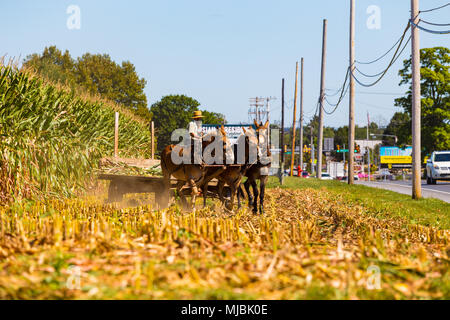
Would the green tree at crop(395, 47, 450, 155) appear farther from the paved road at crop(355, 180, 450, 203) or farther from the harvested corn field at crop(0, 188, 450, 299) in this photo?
the harvested corn field at crop(0, 188, 450, 299)

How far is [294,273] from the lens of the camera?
4445 mm

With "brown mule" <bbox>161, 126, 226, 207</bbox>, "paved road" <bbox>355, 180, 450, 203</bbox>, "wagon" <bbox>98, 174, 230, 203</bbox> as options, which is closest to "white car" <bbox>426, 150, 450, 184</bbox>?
"paved road" <bbox>355, 180, 450, 203</bbox>

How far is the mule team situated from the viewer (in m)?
11.8

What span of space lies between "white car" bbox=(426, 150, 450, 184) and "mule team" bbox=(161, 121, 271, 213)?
26.8 m

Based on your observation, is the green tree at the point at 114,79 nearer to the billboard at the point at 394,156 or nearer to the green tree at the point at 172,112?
the green tree at the point at 172,112

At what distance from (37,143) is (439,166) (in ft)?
102

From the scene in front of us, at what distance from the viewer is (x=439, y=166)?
36375 mm

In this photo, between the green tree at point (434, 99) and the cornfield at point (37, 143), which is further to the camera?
the green tree at point (434, 99)

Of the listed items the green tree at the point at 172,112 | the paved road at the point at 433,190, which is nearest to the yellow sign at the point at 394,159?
the green tree at the point at 172,112

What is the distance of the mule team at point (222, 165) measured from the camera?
1175cm

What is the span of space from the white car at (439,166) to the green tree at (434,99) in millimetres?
22437

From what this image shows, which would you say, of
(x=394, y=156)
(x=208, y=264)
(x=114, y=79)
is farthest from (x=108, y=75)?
(x=208, y=264)

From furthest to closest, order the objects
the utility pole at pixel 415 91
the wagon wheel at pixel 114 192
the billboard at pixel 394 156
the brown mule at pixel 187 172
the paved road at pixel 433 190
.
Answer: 1. the billboard at pixel 394 156
2. the paved road at pixel 433 190
3. the utility pole at pixel 415 91
4. the wagon wheel at pixel 114 192
5. the brown mule at pixel 187 172
